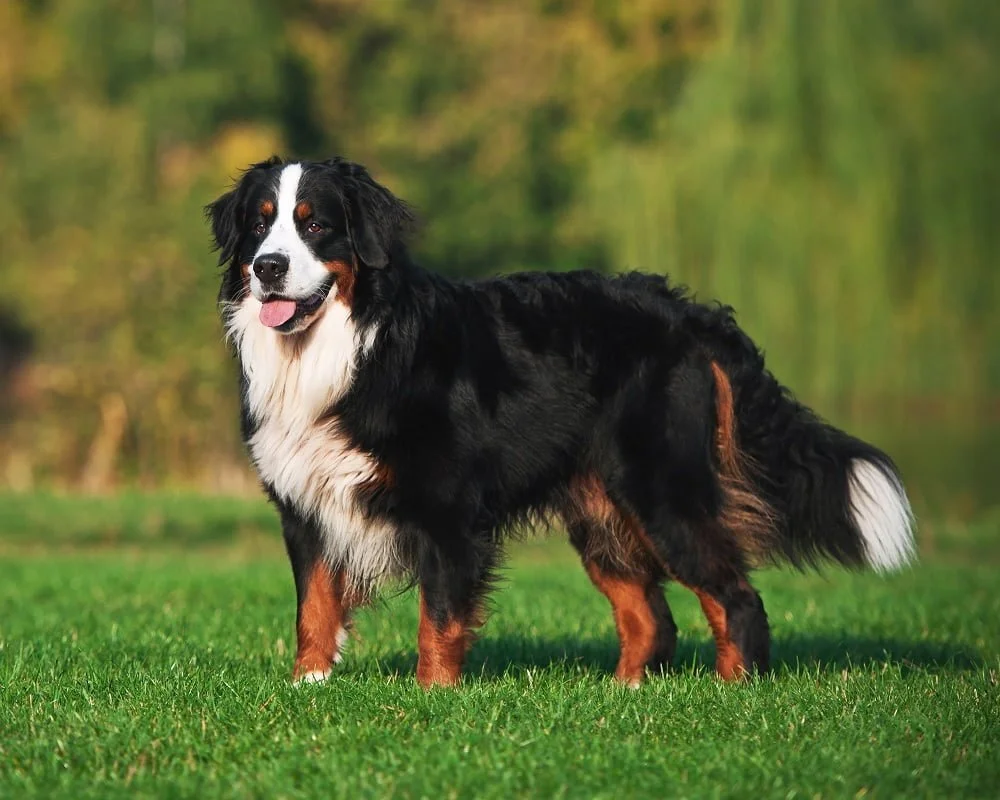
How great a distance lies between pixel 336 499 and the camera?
626 cm

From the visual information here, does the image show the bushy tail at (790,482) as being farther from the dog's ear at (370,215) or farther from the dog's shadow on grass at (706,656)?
the dog's ear at (370,215)

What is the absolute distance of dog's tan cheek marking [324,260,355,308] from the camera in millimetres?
6234

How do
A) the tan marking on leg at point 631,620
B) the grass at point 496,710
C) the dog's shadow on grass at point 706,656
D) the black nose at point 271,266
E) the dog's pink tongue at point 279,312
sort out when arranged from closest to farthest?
the grass at point 496,710 → the black nose at point 271,266 → the dog's pink tongue at point 279,312 → the tan marking on leg at point 631,620 → the dog's shadow on grass at point 706,656

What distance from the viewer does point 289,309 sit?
6188 millimetres

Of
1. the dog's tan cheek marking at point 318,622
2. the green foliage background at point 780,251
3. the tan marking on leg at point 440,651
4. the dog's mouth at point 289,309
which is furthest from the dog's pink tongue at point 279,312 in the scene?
the green foliage background at point 780,251

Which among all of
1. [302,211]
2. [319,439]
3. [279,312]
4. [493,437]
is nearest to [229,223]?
[302,211]

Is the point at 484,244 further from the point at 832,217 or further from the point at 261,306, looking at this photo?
the point at 261,306

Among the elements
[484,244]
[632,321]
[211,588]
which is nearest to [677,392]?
[632,321]

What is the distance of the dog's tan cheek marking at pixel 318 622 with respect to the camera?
646 cm

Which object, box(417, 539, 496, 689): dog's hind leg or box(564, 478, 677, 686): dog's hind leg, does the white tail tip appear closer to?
box(564, 478, 677, 686): dog's hind leg

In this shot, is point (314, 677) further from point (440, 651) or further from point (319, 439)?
point (319, 439)

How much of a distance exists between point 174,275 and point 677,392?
18.1 meters

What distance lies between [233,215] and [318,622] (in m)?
1.82

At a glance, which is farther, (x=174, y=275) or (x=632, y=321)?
(x=174, y=275)
